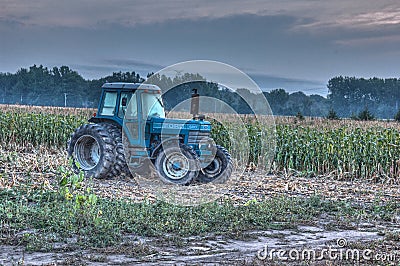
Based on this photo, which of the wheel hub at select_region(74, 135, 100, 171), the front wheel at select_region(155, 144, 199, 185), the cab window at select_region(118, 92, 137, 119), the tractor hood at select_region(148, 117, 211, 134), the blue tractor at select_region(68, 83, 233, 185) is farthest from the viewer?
the wheel hub at select_region(74, 135, 100, 171)

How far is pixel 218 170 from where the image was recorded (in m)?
13.5

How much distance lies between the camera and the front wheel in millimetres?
12602

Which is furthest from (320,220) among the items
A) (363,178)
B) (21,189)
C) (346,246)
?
(363,178)

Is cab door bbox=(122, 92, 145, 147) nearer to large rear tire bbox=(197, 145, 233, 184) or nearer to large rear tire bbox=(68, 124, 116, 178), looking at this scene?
large rear tire bbox=(68, 124, 116, 178)

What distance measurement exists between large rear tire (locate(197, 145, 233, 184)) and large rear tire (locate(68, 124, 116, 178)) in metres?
2.22

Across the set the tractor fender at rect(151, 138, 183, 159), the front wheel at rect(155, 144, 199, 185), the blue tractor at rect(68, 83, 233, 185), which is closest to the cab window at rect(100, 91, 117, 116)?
the blue tractor at rect(68, 83, 233, 185)

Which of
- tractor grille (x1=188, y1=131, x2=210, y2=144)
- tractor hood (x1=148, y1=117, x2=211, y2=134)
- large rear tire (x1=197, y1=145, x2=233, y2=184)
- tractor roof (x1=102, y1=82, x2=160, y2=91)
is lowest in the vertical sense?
large rear tire (x1=197, y1=145, x2=233, y2=184)

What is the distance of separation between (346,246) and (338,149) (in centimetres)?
996

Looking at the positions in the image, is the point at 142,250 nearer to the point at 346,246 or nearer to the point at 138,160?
the point at 346,246

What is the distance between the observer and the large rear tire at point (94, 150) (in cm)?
1305

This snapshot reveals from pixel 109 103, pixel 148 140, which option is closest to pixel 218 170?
pixel 148 140

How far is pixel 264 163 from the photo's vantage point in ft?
58.8

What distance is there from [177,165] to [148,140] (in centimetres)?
108

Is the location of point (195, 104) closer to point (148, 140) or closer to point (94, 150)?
point (148, 140)
